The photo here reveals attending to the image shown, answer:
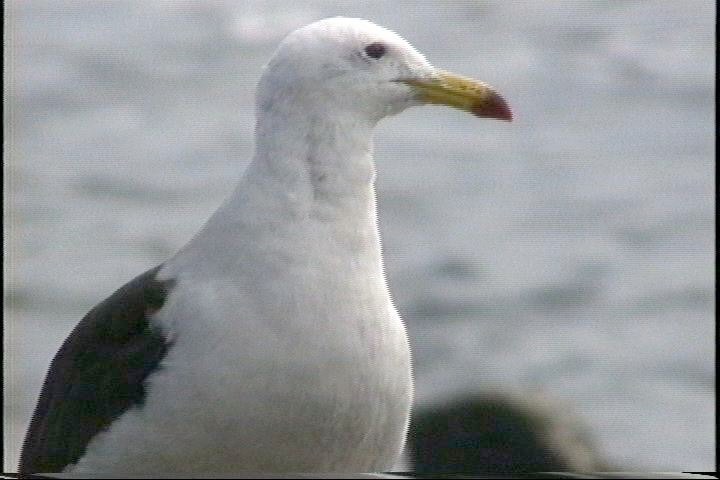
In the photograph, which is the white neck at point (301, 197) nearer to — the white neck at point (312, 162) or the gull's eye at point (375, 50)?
the white neck at point (312, 162)

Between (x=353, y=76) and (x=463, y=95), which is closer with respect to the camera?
(x=353, y=76)

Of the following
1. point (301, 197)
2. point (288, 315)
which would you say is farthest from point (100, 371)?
point (301, 197)

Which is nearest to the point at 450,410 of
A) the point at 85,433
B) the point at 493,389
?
the point at 493,389

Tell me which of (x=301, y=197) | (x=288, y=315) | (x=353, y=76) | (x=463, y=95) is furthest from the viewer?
(x=463, y=95)

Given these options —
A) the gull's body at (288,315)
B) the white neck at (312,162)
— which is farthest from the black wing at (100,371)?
the white neck at (312,162)

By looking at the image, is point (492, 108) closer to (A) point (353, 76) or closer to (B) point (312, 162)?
(A) point (353, 76)

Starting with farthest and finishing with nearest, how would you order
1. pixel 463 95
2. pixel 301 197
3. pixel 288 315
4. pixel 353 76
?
pixel 463 95 < pixel 353 76 < pixel 301 197 < pixel 288 315

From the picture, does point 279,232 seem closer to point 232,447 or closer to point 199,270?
point 199,270
